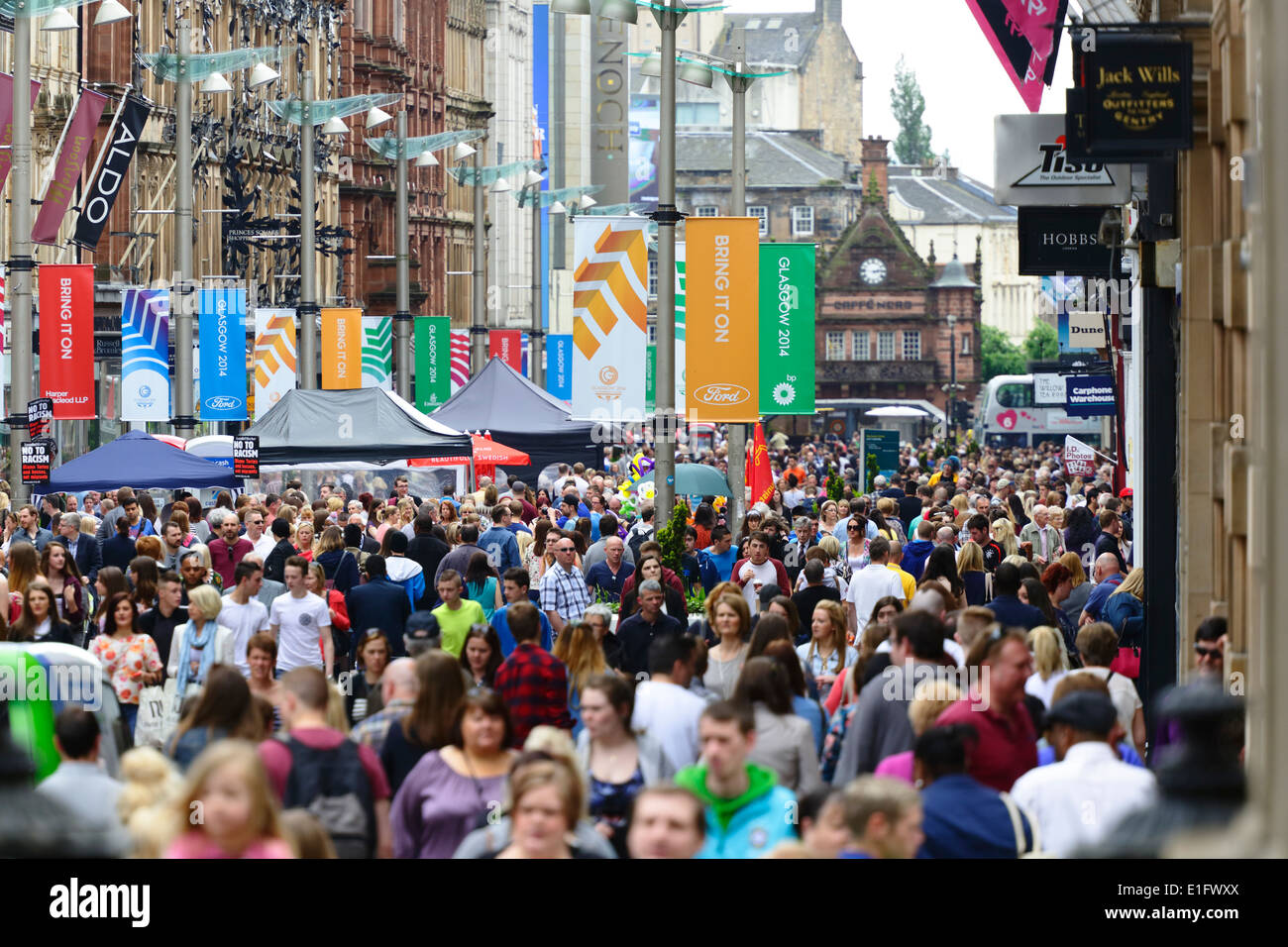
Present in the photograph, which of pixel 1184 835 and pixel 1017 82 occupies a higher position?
pixel 1017 82

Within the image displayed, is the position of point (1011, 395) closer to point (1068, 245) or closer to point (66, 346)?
point (66, 346)

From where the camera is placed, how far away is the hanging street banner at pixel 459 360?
42.9 m

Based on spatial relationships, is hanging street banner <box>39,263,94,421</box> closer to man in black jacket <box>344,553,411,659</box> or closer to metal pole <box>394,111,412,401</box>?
man in black jacket <box>344,553,411,659</box>

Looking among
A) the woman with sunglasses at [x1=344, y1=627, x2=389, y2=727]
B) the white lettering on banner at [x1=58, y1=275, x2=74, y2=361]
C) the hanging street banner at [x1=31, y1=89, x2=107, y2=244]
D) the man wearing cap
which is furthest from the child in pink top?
the hanging street banner at [x1=31, y1=89, x2=107, y2=244]

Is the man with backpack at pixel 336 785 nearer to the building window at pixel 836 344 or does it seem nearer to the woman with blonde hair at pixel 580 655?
the woman with blonde hair at pixel 580 655

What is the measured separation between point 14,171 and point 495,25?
64.4 m

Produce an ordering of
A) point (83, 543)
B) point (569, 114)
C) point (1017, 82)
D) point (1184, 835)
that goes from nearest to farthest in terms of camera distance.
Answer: point (1184, 835)
point (1017, 82)
point (83, 543)
point (569, 114)

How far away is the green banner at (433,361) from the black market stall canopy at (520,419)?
15.9ft

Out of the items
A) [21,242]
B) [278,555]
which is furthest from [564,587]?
[21,242]

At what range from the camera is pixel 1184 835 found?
15.8ft

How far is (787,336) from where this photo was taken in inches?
914

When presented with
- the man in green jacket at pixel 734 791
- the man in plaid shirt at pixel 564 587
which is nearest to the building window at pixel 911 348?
the man in plaid shirt at pixel 564 587
